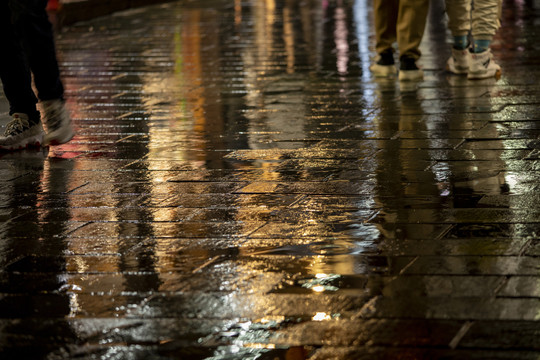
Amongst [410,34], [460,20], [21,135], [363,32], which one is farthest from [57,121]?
[363,32]

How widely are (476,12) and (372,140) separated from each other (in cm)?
244

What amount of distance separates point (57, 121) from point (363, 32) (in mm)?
6224

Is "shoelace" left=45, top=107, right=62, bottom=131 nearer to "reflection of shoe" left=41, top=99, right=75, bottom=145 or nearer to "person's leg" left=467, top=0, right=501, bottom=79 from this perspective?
"reflection of shoe" left=41, top=99, right=75, bottom=145

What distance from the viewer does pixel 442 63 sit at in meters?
8.05

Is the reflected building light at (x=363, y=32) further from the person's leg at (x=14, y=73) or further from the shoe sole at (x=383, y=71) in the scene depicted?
the person's leg at (x=14, y=73)

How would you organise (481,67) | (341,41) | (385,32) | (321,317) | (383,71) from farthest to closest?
1. (341,41)
2. (385,32)
3. (383,71)
4. (481,67)
5. (321,317)

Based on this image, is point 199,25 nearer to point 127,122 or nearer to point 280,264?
point 127,122

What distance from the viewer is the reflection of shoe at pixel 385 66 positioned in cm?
752

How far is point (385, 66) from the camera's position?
24.8 feet

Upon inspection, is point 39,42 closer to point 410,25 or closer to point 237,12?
point 410,25

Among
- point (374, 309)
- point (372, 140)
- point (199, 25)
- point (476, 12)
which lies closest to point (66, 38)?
point (199, 25)

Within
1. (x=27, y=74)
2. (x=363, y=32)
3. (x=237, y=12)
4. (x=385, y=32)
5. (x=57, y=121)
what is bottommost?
(x=237, y=12)

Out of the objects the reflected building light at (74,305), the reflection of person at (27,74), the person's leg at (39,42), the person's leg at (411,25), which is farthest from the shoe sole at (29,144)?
the person's leg at (411,25)

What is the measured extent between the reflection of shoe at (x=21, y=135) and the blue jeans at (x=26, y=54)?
0.16ft
